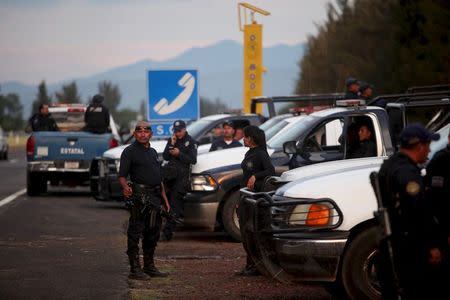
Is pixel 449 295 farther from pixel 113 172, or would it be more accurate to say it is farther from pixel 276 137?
pixel 113 172

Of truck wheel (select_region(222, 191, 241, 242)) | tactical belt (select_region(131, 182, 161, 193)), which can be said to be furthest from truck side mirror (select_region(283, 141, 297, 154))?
tactical belt (select_region(131, 182, 161, 193))

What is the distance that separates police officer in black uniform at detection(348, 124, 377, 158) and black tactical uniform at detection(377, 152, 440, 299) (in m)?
6.03

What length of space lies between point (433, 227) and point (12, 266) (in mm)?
6826

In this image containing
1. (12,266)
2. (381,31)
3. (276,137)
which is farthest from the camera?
(381,31)

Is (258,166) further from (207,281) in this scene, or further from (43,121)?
(43,121)

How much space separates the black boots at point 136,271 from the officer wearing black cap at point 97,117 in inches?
526

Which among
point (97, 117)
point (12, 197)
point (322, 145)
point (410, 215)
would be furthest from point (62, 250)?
point (12, 197)

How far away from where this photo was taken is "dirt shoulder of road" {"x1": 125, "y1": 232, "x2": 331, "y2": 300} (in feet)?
37.0

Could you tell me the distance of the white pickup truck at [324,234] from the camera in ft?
32.2

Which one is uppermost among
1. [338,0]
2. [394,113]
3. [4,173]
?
[338,0]

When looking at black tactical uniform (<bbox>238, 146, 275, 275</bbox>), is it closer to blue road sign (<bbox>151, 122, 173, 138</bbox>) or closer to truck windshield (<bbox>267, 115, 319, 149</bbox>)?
truck windshield (<bbox>267, 115, 319, 149</bbox>)

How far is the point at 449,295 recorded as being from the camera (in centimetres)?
780

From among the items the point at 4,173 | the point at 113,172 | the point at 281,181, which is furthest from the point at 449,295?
the point at 4,173

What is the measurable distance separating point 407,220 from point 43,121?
20.2m
